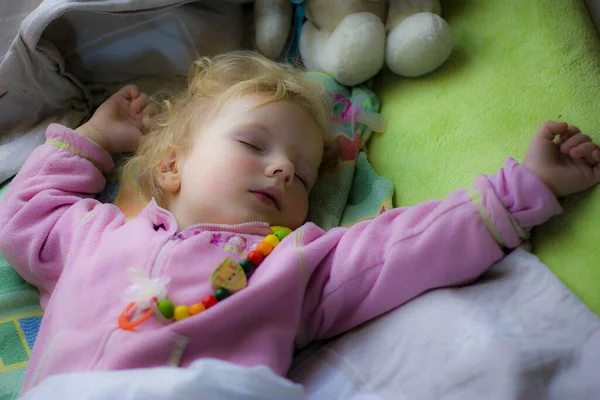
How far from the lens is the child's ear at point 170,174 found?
1080 millimetres

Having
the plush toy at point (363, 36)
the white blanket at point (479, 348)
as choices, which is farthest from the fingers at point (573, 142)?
the plush toy at point (363, 36)

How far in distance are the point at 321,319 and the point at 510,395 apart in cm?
30

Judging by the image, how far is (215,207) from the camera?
1.00 meters

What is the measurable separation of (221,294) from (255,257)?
84 mm

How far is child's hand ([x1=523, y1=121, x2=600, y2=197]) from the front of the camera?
0.86 metres

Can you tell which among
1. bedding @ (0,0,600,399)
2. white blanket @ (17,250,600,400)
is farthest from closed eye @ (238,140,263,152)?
white blanket @ (17,250,600,400)

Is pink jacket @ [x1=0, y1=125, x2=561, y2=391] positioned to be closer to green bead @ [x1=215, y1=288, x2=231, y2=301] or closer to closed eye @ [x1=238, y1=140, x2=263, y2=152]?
green bead @ [x1=215, y1=288, x2=231, y2=301]

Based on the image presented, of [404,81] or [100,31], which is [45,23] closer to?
[100,31]

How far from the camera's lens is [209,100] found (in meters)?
1.15

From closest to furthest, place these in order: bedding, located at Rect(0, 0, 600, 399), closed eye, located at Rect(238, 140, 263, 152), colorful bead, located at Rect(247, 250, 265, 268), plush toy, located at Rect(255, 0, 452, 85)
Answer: bedding, located at Rect(0, 0, 600, 399)
colorful bead, located at Rect(247, 250, 265, 268)
closed eye, located at Rect(238, 140, 263, 152)
plush toy, located at Rect(255, 0, 452, 85)

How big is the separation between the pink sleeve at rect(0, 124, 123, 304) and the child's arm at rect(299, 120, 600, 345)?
42cm

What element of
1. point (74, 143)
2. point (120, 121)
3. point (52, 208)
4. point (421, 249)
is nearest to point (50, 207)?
point (52, 208)

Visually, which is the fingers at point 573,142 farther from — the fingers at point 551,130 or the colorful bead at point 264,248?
the colorful bead at point 264,248

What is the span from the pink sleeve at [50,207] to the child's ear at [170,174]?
103 mm
